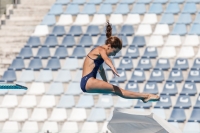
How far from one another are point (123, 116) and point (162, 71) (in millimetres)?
5492

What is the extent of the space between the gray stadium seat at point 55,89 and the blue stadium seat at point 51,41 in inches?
49.6

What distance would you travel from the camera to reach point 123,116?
9.47m

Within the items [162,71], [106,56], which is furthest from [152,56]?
[106,56]

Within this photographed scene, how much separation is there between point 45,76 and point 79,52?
1.04 metres

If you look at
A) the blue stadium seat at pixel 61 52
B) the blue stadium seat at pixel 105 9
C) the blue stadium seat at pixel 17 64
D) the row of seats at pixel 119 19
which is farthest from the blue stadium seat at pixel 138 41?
the blue stadium seat at pixel 17 64

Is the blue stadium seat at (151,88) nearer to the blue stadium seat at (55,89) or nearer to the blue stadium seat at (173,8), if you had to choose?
the blue stadium seat at (55,89)

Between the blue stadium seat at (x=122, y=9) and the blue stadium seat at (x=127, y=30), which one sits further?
the blue stadium seat at (x=122, y=9)

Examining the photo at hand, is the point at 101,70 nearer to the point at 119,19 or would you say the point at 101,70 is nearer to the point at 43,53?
the point at 43,53

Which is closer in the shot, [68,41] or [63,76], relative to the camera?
[63,76]

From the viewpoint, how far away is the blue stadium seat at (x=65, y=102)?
14.5m

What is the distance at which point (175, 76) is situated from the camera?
576 inches

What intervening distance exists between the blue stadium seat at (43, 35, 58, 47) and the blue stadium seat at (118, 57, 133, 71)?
1875 millimetres

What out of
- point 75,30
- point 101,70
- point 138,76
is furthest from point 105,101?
point 101,70

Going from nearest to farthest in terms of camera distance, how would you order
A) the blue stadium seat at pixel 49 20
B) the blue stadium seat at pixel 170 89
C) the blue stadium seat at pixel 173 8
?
the blue stadium seat at pixel 170 89, the blue stadium seat at pixel 173 8, the blue stadium seat at pixel 49 20
